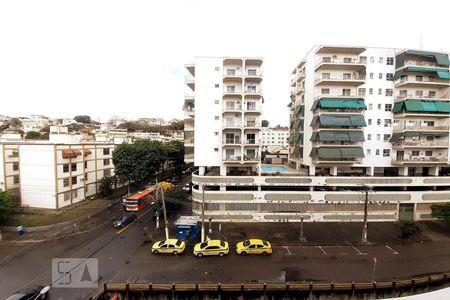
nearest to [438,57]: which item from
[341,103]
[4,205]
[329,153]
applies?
[341,103]

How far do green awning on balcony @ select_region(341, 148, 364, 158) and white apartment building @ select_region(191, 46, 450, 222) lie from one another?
15cm

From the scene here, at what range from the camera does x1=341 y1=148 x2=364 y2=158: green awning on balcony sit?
30205 mm

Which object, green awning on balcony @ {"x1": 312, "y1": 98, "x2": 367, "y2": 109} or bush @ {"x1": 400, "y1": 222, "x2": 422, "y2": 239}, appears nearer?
bush @ {"x1": 400, "y1": 222, "x2": 422, "y2": 239}

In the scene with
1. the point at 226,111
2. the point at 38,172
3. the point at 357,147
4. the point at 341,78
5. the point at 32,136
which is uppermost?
the point at 341,78

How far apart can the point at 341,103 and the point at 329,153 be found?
7.39 m

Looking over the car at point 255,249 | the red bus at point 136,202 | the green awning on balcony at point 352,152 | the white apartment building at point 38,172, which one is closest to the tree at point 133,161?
the red bus at point 136,202

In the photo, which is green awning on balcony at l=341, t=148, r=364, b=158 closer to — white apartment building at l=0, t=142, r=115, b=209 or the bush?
the bush

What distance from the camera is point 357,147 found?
102 feet

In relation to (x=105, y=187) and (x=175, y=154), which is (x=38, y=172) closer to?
(x=105, y=187)

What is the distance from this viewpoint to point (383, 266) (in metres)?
19.5

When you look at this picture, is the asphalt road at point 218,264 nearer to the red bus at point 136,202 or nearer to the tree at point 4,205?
the tree at point 4,205

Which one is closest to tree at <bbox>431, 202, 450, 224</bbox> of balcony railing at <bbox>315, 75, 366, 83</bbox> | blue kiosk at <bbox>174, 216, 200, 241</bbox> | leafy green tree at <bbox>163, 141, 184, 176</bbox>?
balcony railing at <bbox>315, 75, 366, 83</bbox>

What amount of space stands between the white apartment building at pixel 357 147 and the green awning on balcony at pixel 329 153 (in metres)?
0.14

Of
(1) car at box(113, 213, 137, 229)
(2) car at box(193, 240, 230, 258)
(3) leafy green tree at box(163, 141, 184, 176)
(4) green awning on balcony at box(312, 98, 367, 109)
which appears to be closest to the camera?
(2) car at box(193, 240, 230, 258)
